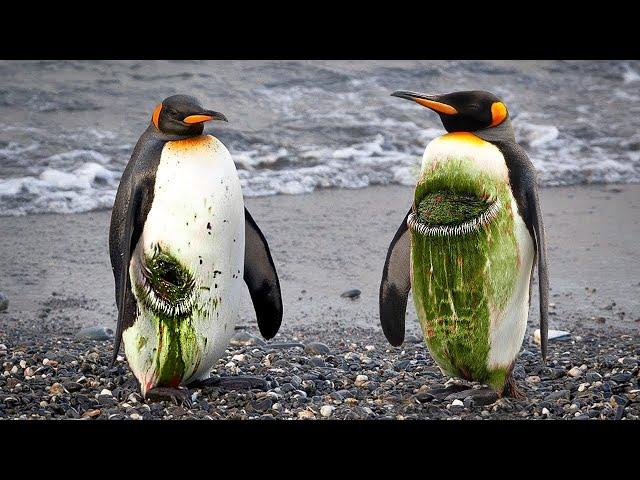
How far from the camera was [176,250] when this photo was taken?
3.00 meters

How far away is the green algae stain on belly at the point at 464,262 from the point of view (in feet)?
9.93

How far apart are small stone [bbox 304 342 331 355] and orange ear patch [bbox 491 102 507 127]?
1112 millimetres

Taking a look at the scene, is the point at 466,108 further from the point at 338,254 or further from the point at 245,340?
the point at 338,254

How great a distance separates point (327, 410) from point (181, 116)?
3.20 feet

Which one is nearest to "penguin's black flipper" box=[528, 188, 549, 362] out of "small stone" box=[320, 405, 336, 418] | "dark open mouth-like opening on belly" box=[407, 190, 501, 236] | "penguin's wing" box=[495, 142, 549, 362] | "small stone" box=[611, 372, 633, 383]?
"penguin's wing" box=[495, 142, 549, 362]

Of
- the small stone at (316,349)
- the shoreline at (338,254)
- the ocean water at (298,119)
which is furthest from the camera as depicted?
the ocean water at (298,119)

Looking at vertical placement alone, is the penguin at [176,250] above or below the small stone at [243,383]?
above

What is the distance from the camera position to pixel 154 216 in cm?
300

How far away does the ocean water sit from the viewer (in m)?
6.54

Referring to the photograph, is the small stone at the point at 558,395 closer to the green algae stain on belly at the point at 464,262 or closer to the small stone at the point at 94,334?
the green algae stain on belly at the point at 464,262

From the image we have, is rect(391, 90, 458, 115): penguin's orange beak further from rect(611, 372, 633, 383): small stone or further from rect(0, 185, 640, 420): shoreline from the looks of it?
rect(611, 372, 633, 383): small stone

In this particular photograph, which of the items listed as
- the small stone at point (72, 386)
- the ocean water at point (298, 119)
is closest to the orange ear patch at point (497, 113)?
the small stone at point (72, 386)

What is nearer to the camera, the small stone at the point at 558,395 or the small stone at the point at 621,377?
the small stone at the point at 558,395

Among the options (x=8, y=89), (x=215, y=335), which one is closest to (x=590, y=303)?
(x=215, y=335)
